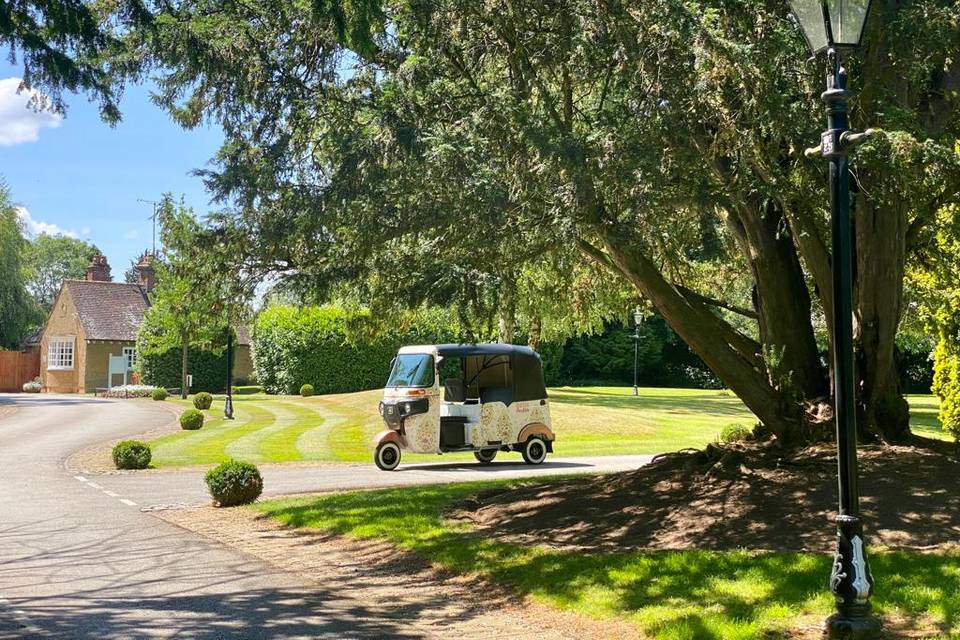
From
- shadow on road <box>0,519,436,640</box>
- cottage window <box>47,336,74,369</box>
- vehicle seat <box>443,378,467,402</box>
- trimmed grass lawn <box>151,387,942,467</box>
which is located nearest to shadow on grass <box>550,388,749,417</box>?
trimmed grass lawn <box>151,387,942,467</box>

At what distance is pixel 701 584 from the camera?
7.32 m

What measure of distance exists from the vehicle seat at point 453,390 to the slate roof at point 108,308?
37.8 meters

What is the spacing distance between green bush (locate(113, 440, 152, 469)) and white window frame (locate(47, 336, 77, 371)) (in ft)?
124

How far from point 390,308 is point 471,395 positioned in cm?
896

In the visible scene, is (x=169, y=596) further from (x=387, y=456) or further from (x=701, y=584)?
(x=387, y=456)

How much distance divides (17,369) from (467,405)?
153 feet

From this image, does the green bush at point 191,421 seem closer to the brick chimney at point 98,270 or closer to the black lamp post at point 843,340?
the black lamp post at point 843,340

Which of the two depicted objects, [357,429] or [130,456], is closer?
[130,456]

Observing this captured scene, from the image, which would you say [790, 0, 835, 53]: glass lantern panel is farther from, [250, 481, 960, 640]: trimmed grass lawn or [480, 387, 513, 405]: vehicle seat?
[480, 387, 513, 405]: vehicle seat

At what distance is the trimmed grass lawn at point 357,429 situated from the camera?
71.5 ft

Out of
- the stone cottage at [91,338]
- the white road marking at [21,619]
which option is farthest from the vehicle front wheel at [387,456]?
the stone cottage at [91,338]

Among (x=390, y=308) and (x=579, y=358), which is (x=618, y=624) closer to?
(x=390, y=308)

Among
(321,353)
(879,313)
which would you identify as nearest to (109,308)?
(321,353)

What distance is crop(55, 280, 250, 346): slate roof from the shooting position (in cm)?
5234
